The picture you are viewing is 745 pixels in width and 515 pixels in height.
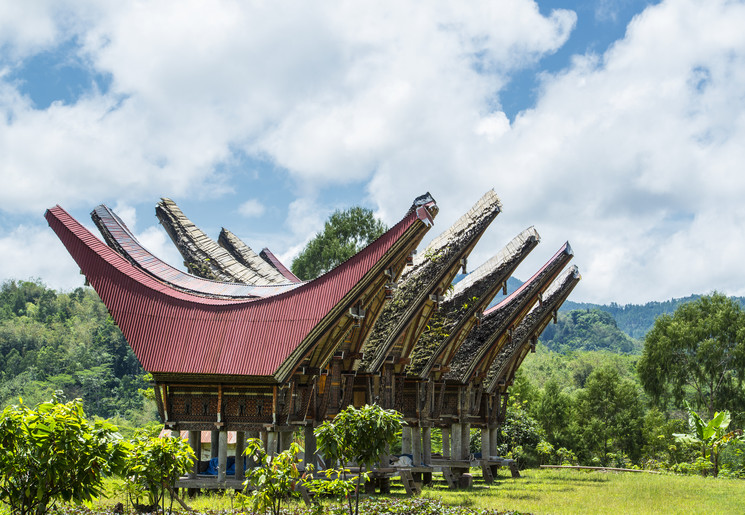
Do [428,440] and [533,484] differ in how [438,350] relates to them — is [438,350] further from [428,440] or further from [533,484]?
[533,484]

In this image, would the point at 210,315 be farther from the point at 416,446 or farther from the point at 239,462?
the point at 416,446

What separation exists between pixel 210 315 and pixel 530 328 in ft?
40.6

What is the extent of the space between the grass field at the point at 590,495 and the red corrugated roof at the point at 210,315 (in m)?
2.58

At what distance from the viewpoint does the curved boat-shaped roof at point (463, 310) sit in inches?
794

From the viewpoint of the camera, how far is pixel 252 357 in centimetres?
1453

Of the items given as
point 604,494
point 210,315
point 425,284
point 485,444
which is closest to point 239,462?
point 210,315

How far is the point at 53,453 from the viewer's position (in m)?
7.45

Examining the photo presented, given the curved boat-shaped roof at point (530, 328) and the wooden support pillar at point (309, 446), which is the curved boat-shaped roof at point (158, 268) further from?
the curved boat-shaped roof at point (530, 328)

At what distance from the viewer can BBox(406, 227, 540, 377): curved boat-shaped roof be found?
2016cm

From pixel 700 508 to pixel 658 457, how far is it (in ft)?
68.0

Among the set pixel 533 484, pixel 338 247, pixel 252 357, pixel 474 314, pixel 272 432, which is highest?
pixel 338 247

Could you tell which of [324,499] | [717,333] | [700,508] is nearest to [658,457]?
[717,333]

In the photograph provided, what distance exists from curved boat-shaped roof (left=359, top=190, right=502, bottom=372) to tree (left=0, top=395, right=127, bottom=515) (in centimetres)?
1038

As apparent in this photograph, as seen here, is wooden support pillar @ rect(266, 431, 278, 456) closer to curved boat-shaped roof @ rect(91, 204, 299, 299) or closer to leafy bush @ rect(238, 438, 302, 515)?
curved boat-shaped roof @ rect(91, 204, 299, 299)
